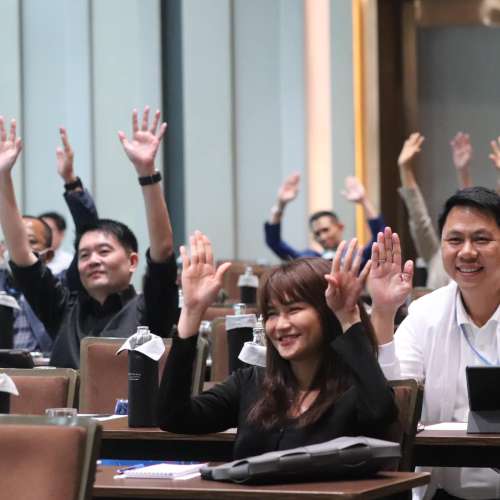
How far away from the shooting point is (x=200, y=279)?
3291 mm

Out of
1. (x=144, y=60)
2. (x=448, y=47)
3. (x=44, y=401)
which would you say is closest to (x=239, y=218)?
(x=144, y=60)

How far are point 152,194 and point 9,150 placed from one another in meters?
1.03

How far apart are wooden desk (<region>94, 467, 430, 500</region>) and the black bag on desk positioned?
0.03m

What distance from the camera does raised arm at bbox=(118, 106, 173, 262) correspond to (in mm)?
4680

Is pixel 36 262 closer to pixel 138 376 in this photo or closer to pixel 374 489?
pixel 138 376

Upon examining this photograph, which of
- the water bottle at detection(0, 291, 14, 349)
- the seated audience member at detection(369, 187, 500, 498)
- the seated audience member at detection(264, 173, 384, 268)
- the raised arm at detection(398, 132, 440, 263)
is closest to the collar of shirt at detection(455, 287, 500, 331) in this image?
the seated audience member at detection(369, 187, 500, 498)

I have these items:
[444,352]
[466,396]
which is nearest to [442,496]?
[466,396]

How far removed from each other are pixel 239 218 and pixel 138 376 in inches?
301

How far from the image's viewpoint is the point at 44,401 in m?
3.96

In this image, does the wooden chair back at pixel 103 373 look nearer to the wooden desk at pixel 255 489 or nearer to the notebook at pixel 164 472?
the notebook at pixel 164 472

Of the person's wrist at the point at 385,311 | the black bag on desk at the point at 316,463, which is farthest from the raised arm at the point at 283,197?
the black bag on desk at the point at 316,463

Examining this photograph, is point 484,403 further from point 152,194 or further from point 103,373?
point 152,194

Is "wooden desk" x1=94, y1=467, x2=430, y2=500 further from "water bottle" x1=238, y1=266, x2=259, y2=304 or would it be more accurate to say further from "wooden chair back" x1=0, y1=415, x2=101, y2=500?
"water bottle" x1=238, y1=266, x2=259, y2=304

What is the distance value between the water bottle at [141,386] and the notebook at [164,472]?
0.52 metres
